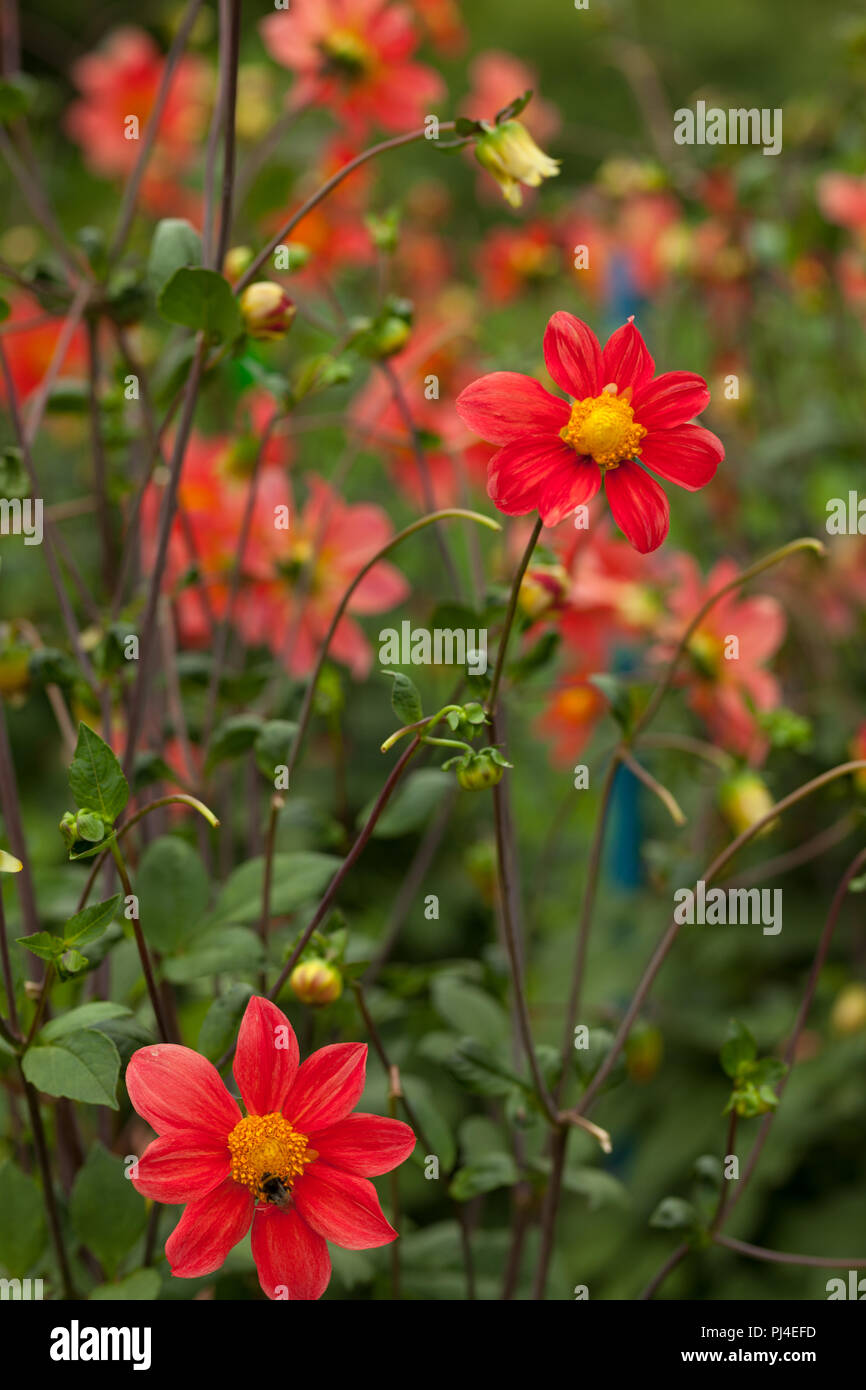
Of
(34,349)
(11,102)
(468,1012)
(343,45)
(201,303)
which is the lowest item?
(468,1012)

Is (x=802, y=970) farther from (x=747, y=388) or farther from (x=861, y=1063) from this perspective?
(x=747, y=388)

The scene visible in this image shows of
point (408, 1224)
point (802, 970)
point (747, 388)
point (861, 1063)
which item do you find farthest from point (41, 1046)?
point (747, 388)

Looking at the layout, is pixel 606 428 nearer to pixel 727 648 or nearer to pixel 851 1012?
pixel 727 648

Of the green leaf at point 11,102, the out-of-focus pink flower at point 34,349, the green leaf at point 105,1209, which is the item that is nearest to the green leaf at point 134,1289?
the green leaf at point 105,1209

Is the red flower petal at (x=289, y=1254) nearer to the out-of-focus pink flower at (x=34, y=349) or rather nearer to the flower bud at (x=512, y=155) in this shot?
the flower bud at (x=512, y=155)

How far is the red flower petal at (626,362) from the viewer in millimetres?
390

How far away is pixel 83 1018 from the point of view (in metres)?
0.41

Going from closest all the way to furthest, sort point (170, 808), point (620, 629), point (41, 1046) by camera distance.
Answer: point (41, 1046) < point (170, 808) < point (620, 629)

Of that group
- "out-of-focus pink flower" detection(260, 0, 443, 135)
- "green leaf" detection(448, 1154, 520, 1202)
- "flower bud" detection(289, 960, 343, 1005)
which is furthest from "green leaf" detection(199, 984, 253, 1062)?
"out-of-focus pink flower" detection(260, 0, 443, 135)

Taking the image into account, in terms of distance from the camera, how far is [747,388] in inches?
44.5

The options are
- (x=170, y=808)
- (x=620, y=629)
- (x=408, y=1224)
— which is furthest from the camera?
(x=620, y=629)

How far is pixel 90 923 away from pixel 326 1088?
9cm

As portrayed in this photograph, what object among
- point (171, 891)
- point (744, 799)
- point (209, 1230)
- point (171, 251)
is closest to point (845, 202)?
point (744, 799)
